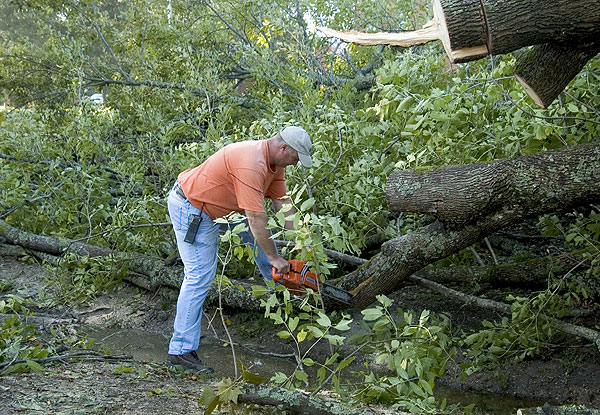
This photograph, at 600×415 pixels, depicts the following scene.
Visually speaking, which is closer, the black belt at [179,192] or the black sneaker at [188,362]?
the black sneaker at [188,362]

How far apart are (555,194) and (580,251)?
1059 millimetres

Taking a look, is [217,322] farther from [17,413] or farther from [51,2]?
[51,2]

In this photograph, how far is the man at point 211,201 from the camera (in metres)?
4.05

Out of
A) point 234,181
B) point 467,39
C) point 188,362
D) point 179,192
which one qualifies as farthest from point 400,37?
point 188,362

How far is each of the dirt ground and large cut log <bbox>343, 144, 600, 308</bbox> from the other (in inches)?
42.1

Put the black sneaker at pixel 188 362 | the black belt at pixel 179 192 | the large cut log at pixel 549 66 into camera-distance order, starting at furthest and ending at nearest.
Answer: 1. the black belt at pixel 179 192
2. the black sneaker at pixel 188 362
3. the large cut log at pixel 549 66

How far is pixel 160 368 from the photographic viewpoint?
417 centimetres

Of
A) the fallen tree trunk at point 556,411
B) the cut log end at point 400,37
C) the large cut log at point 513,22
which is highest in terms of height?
the large cut log at point 513,22

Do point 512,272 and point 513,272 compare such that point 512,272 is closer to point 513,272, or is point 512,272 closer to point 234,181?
point 513,272

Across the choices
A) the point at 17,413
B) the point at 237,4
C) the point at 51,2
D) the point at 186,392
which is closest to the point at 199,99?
the point at 237,4

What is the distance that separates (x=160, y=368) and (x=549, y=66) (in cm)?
290

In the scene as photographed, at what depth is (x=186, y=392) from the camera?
361cm

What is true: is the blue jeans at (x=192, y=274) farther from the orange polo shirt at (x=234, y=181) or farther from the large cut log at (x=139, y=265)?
the large cut log at (x=139, y=265)

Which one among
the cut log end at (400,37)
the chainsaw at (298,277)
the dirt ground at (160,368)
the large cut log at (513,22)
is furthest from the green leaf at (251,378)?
A: the cut log end at (400,37)
